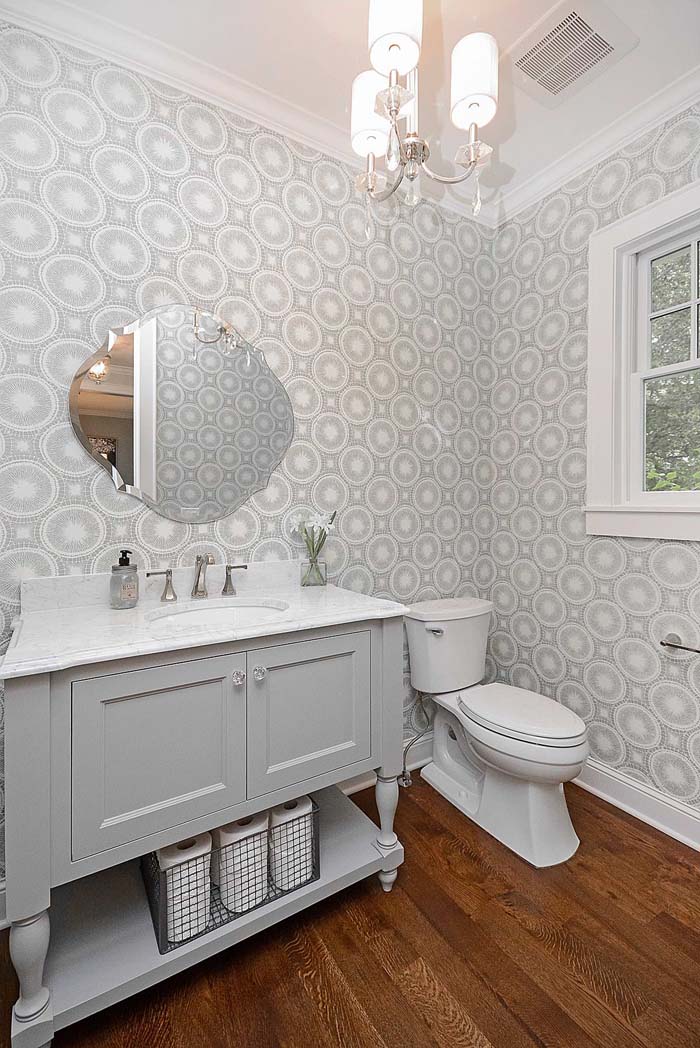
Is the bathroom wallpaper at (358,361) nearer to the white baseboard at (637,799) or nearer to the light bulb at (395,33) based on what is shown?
the white baseboard at (637,799)

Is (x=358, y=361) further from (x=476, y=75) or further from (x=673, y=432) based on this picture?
(x=673, y=432)

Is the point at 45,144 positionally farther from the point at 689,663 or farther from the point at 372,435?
the point at 689,663

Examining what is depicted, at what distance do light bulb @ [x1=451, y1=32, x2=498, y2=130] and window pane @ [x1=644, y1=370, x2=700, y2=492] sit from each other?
1.16 metres

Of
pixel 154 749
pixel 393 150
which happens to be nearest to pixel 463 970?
pixel 154 749

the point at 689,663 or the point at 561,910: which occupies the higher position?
the point at 689,663

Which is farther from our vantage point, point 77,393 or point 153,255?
point 153,255

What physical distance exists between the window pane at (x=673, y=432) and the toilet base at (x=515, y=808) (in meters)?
1.17

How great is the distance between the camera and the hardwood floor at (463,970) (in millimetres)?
1135

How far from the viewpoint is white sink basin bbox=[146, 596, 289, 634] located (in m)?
1.51

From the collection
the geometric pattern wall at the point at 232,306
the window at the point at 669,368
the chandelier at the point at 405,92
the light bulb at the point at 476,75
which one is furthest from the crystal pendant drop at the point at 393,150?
the window at the point at 669,368

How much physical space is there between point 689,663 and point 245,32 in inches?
98.8

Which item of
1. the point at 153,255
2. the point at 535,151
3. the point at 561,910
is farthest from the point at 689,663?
the point at 153,255

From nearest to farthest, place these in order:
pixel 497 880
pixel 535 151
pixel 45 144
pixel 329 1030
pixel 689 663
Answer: pixel 329 1030 < pixel 45 144 < pixel 497 880 < pixel 689 663 < pixel 535 151

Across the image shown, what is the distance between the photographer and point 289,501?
6.23 ft
